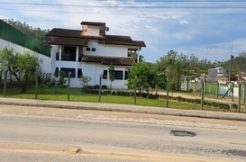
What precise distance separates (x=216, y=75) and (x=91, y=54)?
36.7m

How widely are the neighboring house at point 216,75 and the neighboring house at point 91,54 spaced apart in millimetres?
22565

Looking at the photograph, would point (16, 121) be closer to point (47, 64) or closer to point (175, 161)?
point (175, 161)

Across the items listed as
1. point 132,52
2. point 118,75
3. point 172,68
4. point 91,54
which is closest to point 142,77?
point 172,68

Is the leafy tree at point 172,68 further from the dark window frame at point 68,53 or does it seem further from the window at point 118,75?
the dark window frame at point 68,53

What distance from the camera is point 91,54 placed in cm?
6244

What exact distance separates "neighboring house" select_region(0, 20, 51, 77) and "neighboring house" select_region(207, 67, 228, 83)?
105ft

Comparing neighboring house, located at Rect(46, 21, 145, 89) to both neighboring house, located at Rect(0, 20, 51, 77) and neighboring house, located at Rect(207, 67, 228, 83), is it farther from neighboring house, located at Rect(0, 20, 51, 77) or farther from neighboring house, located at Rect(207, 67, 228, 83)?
neighboring house, located at Rect(207, 67, 228, 83)

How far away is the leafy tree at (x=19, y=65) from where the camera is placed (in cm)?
3466

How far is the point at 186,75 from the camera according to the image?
70562mm

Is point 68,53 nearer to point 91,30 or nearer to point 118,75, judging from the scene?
point 91,30

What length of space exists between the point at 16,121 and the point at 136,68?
2374 centimetres

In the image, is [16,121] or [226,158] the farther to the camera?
[16,121]

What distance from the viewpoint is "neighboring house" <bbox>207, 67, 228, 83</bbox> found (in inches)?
3337

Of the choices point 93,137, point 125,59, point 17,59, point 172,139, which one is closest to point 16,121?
point 93,137
